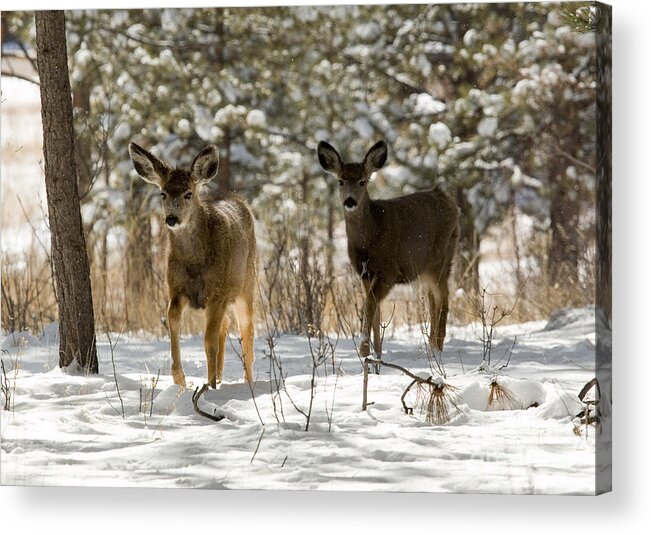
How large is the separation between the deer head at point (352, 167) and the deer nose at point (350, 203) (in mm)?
44

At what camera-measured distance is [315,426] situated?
7469 millimetres

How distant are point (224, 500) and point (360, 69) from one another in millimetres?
2605

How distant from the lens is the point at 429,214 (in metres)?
9.34

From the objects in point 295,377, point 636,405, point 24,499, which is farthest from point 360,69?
point 24,499

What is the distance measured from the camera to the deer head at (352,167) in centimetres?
862

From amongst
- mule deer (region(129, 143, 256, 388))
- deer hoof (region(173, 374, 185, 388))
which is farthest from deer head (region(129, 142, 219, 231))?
deer hoof (region(173, 374, 185, 388))

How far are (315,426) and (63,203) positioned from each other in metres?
2.03

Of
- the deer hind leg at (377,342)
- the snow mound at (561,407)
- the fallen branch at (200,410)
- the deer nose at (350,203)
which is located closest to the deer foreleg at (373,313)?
the deer hind leg at (377,342)

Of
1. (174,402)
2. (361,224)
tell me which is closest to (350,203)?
(361,224)

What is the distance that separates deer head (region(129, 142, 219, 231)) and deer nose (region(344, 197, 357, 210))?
1219 millimetres

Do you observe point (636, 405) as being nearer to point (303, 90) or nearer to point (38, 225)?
point (303, 90)

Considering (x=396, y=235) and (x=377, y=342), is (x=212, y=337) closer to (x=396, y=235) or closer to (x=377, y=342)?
(x=377, y=342)

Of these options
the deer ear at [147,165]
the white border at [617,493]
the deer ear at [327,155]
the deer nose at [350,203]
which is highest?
the deer ear at [327,155]

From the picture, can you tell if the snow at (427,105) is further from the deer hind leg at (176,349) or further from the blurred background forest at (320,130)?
the deer hind leg at (176,349)
